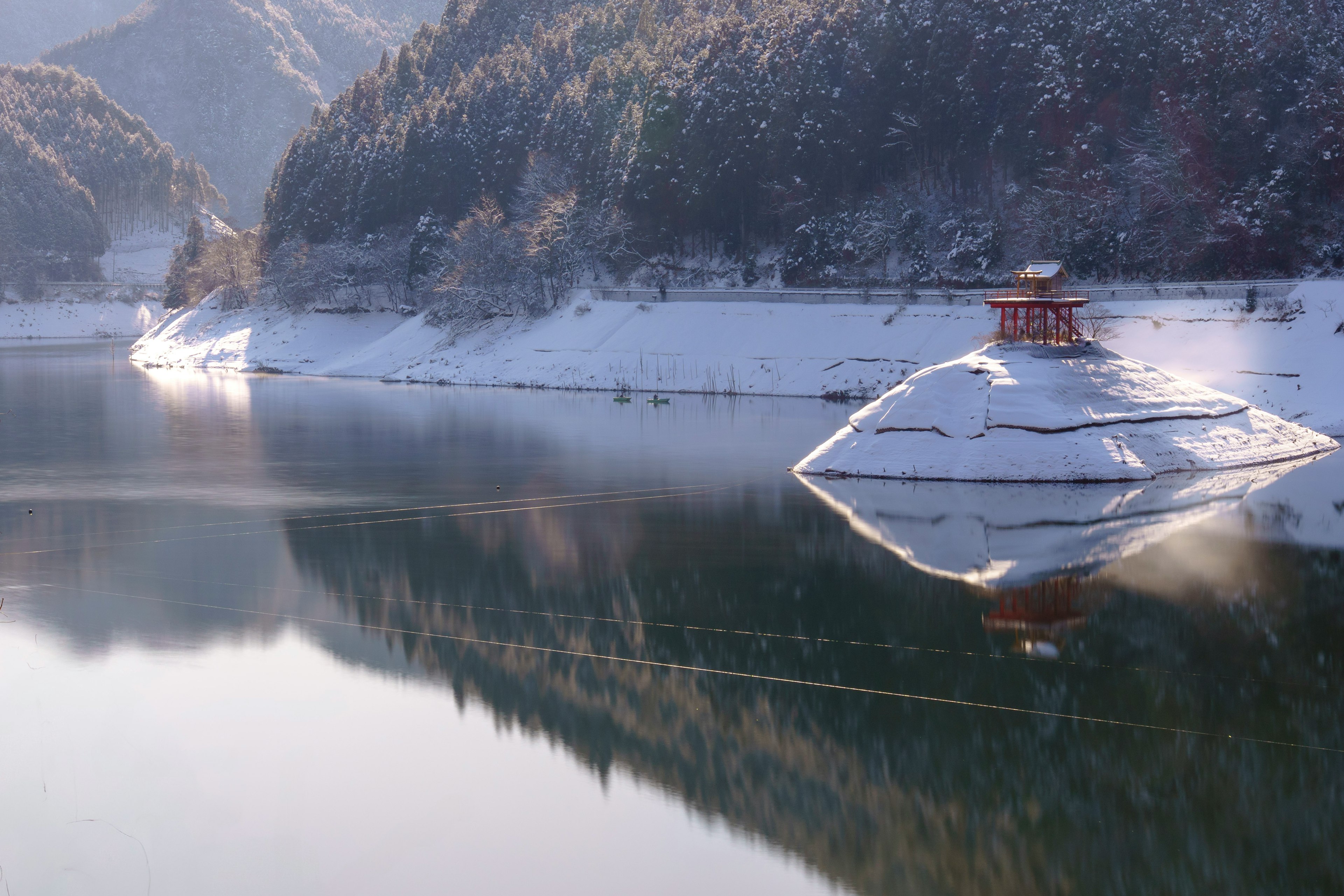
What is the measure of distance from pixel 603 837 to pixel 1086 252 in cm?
5436

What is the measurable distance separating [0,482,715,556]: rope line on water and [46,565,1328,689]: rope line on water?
10.8 feet

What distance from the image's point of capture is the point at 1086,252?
197 ft

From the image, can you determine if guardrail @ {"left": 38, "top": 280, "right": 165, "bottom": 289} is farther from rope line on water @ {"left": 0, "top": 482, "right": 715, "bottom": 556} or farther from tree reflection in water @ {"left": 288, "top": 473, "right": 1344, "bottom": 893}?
tree reflection in water @ {"left": 288, "top": 473, "right": 1344, "bottom": 893}

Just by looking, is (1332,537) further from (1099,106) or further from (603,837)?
(1099,106)

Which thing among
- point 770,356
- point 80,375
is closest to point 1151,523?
point 770,356

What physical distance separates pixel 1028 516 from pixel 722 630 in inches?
439

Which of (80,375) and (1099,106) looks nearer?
(1099,106)

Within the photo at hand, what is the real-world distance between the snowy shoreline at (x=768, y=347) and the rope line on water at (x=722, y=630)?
1127 inches

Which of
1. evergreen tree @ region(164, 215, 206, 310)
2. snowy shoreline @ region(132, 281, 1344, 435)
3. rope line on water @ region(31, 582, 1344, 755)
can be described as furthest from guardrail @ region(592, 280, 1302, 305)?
evergreen tree @ region(164, 215, 206, 310)


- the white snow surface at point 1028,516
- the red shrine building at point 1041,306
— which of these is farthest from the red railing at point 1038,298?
the white snow surface at point 1028,516

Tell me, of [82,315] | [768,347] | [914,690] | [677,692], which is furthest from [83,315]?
[914,690]

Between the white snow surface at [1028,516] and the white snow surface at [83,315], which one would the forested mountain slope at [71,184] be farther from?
the white snow surface at [1028,516]

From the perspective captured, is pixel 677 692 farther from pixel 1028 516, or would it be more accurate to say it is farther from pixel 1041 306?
pixel 1041 306

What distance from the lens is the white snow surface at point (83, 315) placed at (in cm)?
14775
